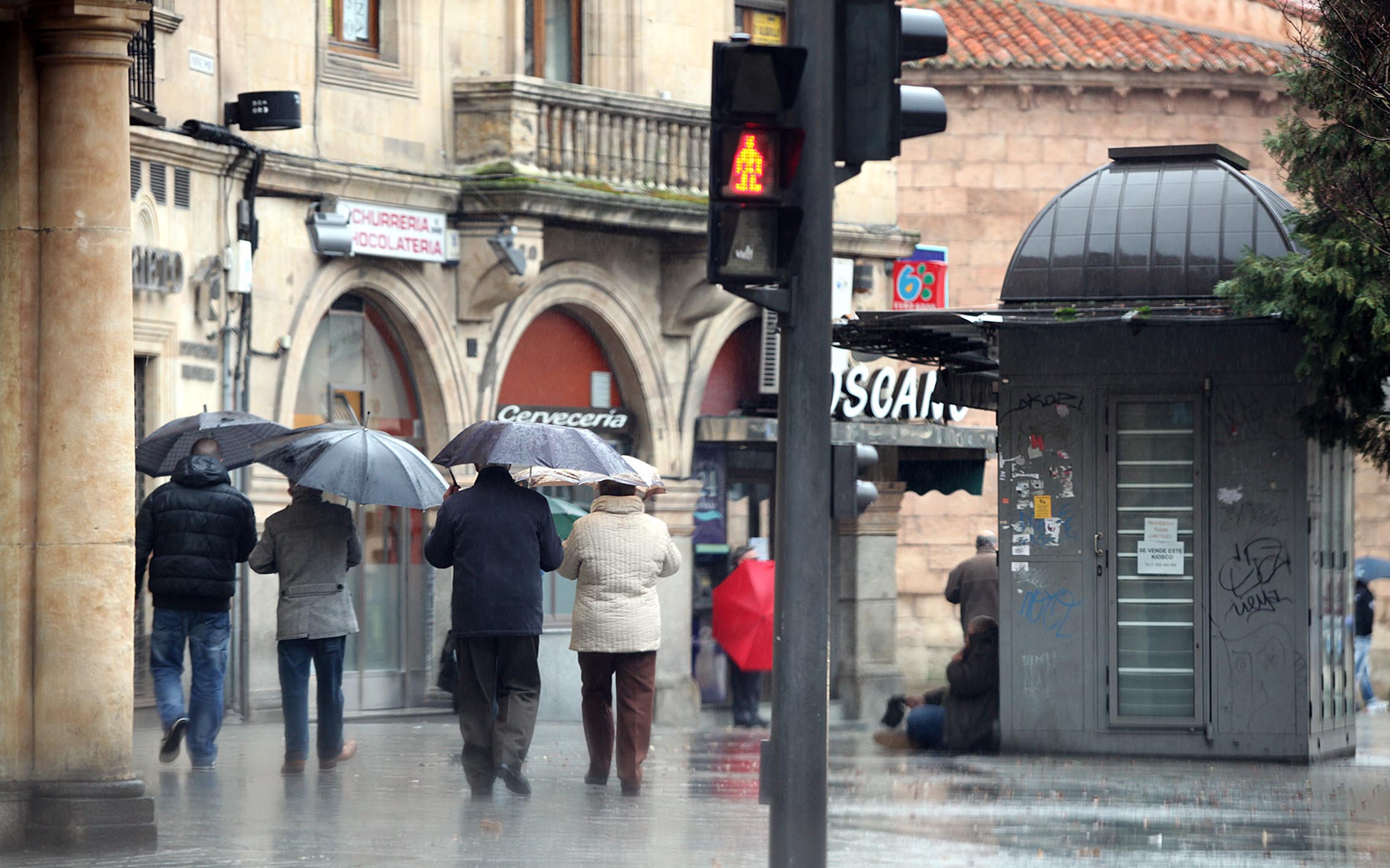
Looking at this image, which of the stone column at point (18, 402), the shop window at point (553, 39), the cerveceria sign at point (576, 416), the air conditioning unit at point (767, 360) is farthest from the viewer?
the air conditioning unit at point (767, 360)

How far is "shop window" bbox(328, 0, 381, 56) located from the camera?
21.7m

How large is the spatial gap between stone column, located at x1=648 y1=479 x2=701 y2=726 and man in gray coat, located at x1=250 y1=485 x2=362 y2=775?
9563 mm

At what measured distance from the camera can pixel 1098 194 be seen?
55.2 ft

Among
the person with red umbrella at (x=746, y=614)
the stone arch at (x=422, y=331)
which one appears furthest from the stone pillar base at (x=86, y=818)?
the person with red umbrella at (x=746, y=614)

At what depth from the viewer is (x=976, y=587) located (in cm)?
2067

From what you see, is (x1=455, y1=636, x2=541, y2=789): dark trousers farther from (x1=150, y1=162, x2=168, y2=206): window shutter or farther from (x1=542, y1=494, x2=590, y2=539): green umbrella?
(x1=150, y1=162, x2=168, y2=206): window shutter

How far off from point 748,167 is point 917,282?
17915 mm

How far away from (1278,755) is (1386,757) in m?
2.05

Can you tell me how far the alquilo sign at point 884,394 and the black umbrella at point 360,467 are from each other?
1155 centimetres

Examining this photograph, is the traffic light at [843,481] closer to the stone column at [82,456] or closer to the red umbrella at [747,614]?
the stone column at [82,456]

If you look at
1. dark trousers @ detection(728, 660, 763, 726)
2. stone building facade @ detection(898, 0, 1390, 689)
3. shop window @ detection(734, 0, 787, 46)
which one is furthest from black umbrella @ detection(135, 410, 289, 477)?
stone building facade @ detection(898, 0, 1390, 689)

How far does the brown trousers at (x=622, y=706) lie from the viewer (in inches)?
530

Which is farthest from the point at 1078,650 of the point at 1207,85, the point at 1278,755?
the point at 1207,85

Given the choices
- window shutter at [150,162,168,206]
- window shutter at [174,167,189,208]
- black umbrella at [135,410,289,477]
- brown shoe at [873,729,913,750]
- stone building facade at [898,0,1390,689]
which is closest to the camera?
black umbrella at [135,410,289,477]
